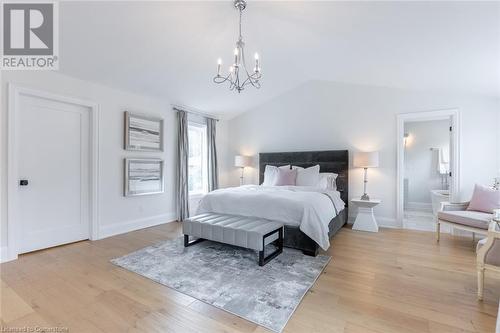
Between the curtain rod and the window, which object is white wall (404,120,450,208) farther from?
the window

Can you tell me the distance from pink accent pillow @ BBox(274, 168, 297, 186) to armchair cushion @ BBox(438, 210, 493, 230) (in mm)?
2335

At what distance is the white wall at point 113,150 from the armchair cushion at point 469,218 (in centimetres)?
466

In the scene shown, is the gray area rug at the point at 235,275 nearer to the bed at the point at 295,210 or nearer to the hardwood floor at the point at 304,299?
the hardwood floor at the point at 304,299

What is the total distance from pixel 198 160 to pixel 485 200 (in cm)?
523

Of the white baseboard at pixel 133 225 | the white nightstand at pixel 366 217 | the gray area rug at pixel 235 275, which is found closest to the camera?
the gray area rug at pixel 235 275

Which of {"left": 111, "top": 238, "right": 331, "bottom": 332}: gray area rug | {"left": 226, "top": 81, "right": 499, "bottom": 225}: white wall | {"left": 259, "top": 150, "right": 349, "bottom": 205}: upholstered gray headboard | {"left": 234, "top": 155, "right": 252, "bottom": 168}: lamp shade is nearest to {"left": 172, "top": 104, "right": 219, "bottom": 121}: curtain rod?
{"left": 226, "top": 81, "right": 499, "bottom": 225}: white wall

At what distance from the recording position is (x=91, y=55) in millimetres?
2967

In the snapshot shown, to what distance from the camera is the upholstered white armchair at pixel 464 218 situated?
2973 mm

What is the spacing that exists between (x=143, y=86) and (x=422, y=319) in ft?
14.8

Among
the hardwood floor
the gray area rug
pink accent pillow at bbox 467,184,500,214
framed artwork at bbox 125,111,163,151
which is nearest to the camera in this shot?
the hardwood floor

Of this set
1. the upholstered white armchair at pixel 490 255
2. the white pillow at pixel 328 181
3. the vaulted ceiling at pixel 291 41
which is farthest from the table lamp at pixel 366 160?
the upholstered white armchair at pixel 490 255

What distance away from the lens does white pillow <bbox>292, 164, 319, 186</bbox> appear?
4429mm

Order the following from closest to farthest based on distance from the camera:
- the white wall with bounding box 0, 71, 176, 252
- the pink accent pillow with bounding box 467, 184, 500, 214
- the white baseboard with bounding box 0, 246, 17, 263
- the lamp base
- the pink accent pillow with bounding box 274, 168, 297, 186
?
the white baseboard with bounding box 0, 246, 17, 263 < the white wall with bounding box 0, 71, 176, 252 < the pink accent pillow with bounding box 467, 184, 500, 214 < the lamp base < the pink accent pillow with bounding box 274, 168, 297, 186

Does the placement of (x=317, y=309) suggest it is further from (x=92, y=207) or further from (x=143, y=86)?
(x=143, y=86)
